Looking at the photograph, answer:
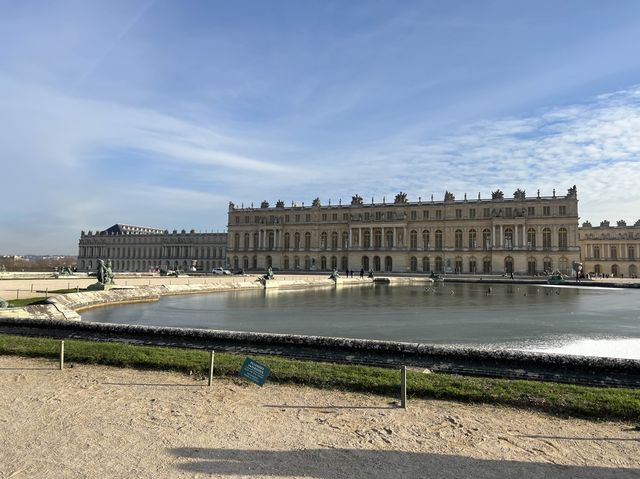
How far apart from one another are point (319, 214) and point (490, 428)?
8748 centimetres

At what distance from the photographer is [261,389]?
7613mm

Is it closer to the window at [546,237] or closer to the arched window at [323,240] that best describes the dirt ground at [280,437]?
the window at [546,237]

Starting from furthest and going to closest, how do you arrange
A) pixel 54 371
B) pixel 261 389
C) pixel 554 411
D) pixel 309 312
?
pixel 309 312
pixel 54 371
pixel 261 389
pixel 554 411

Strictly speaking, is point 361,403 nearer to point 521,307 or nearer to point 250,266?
point 521,307

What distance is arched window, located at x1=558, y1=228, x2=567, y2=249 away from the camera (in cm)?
7550

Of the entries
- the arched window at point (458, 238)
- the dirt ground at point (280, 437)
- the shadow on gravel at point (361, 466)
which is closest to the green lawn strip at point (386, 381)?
the dirt ground at point (280, 437)

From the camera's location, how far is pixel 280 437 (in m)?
5.44

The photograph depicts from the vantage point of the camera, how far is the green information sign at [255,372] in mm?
7004

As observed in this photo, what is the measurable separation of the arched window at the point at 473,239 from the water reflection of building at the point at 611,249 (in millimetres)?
21712

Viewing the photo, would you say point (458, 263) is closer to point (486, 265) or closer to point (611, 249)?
point (486, 265)

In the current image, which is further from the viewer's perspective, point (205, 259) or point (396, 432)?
point (205, 259)

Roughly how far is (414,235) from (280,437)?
81.7m

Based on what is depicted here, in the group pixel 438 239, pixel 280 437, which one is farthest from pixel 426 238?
pixel 280 437

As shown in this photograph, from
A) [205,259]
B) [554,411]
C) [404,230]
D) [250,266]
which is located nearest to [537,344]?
[554,411]
